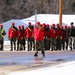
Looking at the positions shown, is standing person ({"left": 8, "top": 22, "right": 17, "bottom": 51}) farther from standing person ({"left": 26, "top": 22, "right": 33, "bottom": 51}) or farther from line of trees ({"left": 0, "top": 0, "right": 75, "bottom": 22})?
line of trees ({"left": 0, "top": 0, "right": 75, "bottom": 22})

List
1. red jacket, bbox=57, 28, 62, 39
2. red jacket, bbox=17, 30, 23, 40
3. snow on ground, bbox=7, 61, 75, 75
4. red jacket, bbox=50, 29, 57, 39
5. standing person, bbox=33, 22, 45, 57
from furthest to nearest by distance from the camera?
red jacket, bbox=57, 28, 62, 39 → red jacket, bbox=50, 29, 57, 39 → red jacket, bbox=17, 30, 23, 40 → standing person, bbox=33, 22, 45, 57 → snow on ground, bbox=7, 61, 75, 75

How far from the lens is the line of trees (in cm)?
7088

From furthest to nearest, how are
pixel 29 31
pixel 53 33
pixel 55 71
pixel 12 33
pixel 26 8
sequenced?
1. pixel 26 8
2. pixel 53 33
3. pixel 12 33
4. pixel 29 31
5. pixel 55 71

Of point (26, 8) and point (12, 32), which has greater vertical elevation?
point (26, 8)

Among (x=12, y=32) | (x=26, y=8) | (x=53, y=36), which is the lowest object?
(x=53, y=36)

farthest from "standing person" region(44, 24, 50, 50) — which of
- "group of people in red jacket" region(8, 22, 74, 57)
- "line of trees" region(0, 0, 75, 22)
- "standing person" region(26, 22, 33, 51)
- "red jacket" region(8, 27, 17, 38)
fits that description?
"line of trees" region(0, 0, 75, 22)

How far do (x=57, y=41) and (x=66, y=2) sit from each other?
48.5 metres

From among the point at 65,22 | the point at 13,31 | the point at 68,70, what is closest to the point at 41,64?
the point at 68,70

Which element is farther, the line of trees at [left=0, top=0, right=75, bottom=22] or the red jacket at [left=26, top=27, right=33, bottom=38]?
the line of trees at [left=0, top=0, right=75, bottom=22]

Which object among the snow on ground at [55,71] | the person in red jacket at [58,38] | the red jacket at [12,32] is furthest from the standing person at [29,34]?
the snow on ground at [55,71]

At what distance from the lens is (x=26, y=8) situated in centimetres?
7375

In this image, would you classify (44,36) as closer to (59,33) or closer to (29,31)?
(29,31)

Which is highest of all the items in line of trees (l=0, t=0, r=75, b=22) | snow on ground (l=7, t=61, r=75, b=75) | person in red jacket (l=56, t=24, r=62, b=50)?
line of trees (l=0, t=0, r=75, b=22)

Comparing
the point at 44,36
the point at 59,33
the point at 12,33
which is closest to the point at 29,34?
the point at 44,36
